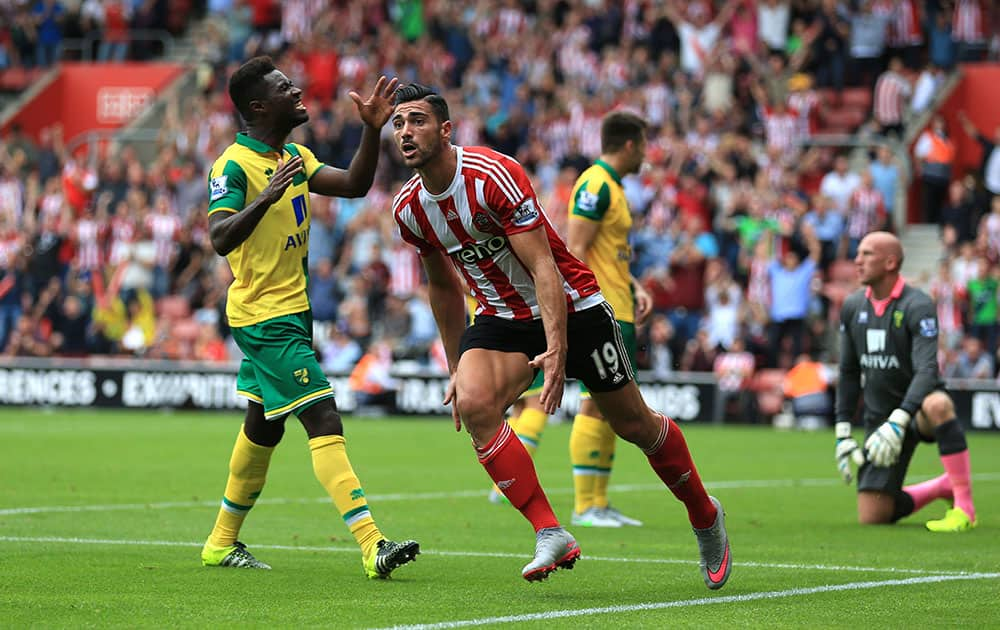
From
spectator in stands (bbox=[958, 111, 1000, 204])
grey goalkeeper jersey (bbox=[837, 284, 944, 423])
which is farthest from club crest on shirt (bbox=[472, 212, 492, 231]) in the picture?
spectator in stands (bbox=[958, 111, 1000, 204])

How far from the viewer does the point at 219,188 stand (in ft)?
27.8

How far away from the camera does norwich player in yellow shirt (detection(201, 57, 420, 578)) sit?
8414 mm

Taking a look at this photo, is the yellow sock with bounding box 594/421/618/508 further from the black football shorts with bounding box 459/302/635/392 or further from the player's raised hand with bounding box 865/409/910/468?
the black football shorts with bounding box 459/302/635/392

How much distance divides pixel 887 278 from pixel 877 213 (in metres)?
13.6

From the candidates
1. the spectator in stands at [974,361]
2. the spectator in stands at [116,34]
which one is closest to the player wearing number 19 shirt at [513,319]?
the spectator in stands at [974,361]

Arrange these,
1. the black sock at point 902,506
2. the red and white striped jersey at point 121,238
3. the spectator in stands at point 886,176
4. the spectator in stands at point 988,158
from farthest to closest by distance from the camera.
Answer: the red and white striped jersey at point 121,238 → the spectator in stands at point 886,176 → the spectator in stands at point 988,158 → the black sock at point 902,506

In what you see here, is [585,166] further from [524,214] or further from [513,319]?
A: [524,214]

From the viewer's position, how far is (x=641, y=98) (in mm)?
27625

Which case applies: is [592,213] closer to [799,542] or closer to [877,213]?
[799,542]

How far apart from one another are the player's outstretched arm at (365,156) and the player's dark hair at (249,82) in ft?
1.68

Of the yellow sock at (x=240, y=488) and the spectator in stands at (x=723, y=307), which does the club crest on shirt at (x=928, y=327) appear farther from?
the spectator in stands at (x=723, y=307)

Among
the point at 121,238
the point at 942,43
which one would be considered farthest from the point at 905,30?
the point at 121,238

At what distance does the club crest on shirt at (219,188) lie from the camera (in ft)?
27.7

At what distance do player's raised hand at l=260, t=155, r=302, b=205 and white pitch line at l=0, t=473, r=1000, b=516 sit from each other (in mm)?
4320
